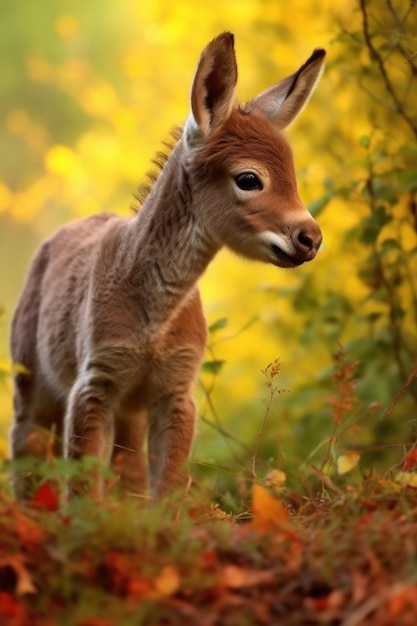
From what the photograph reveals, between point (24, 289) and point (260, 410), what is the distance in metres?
3.58

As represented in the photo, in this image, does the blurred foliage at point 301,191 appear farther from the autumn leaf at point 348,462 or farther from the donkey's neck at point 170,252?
the donkey's neck at point 170,252

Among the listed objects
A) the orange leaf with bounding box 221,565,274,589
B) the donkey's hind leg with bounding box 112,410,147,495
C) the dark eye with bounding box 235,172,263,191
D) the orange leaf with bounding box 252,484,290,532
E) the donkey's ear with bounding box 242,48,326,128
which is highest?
the donkey's ear with bounding box 242,48,326,128

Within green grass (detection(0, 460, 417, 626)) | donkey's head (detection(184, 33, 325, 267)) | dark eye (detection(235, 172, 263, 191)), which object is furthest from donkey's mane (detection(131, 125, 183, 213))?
green grass (detection(0, 460, 417, 626))

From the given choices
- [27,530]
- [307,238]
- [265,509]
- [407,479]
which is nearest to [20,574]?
[27,530]

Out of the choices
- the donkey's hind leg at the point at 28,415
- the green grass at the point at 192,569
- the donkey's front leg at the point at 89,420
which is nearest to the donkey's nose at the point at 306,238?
the donkey's front leg at the point at 89,420

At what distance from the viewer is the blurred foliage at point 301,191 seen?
6.53 metres

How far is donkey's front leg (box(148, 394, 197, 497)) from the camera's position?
5.40 metres

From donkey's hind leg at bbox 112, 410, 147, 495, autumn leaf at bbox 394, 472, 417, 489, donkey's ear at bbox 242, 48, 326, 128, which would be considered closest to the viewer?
autumn leaf at bbox 394, 472, 417, 489

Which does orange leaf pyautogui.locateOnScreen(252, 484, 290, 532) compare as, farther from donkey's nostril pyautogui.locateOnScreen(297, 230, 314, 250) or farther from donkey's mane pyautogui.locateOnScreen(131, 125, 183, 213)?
donkey's mane pyautogui.locateOnScreen(131, 125, 183, 213)

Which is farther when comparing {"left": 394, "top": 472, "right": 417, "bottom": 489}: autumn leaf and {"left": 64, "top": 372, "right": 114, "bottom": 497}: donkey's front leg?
{"left": 64, "top": 372, "right": 114, "bottom": 497}: donkey's front leg

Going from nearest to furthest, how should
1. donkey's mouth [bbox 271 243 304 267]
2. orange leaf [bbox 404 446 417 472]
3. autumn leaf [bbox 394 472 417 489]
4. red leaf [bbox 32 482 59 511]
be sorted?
red leaf [bbox 32 482 59 511] → autumn leaf [bbox 394 472 417 489] → orange leaf [bbox 404 446 417 472] → donkey's mouth [bbox 271 243 304 267]

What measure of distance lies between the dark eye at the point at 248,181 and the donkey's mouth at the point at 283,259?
1.02ft

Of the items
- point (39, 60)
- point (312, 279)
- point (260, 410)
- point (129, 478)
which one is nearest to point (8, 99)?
point (39, 60)

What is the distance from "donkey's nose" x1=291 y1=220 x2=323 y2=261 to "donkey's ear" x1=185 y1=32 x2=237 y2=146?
741mm
